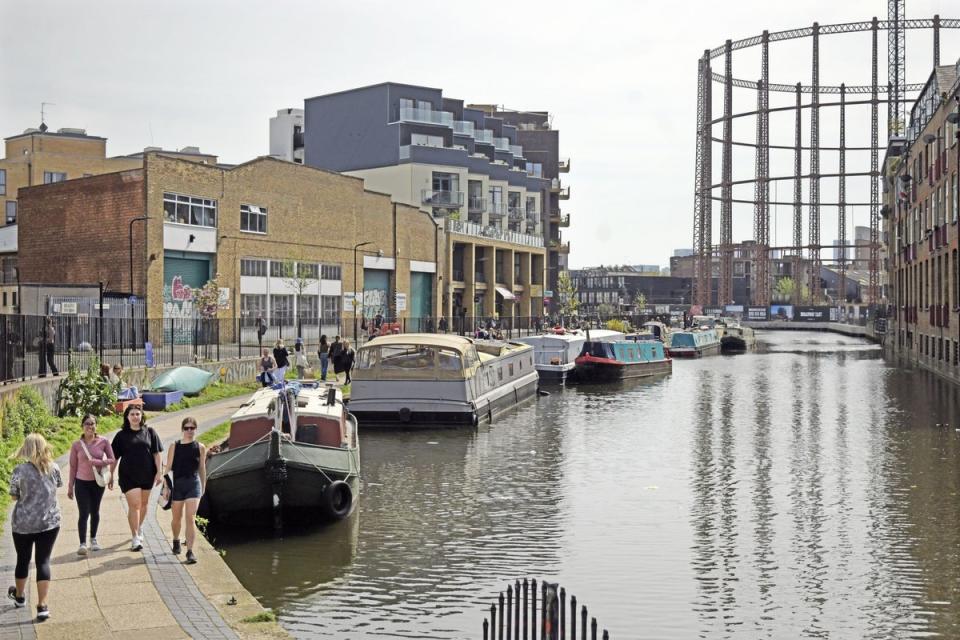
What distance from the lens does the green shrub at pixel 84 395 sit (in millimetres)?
25328

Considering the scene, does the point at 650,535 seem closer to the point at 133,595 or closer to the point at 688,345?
the point at 133,595

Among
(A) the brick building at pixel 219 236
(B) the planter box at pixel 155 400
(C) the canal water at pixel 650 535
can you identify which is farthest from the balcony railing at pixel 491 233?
(B) the planter box at pixel 155 400

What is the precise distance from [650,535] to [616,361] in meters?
36.8

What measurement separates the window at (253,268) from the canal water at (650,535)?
29.1 meters

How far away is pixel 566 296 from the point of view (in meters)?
122

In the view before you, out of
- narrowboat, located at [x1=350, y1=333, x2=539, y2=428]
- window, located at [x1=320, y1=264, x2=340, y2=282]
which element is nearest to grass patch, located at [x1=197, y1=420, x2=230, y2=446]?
narrowboat, located at [x1=350, y1=333, x2=539, y2=428]

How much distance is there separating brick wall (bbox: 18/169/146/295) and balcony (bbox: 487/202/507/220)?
180 feet

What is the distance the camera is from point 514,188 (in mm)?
111312

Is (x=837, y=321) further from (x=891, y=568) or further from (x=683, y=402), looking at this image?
(x=891, y=568)

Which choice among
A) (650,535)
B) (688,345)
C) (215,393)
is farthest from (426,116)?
(650,535)

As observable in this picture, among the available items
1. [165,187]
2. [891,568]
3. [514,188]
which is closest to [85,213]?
[165,187]

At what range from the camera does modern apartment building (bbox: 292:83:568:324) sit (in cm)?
9275

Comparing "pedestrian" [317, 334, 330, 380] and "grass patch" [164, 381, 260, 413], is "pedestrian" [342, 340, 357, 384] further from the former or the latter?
"grass patch" [164, 381, 260, 413]

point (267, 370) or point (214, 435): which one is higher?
point (267, 370)
